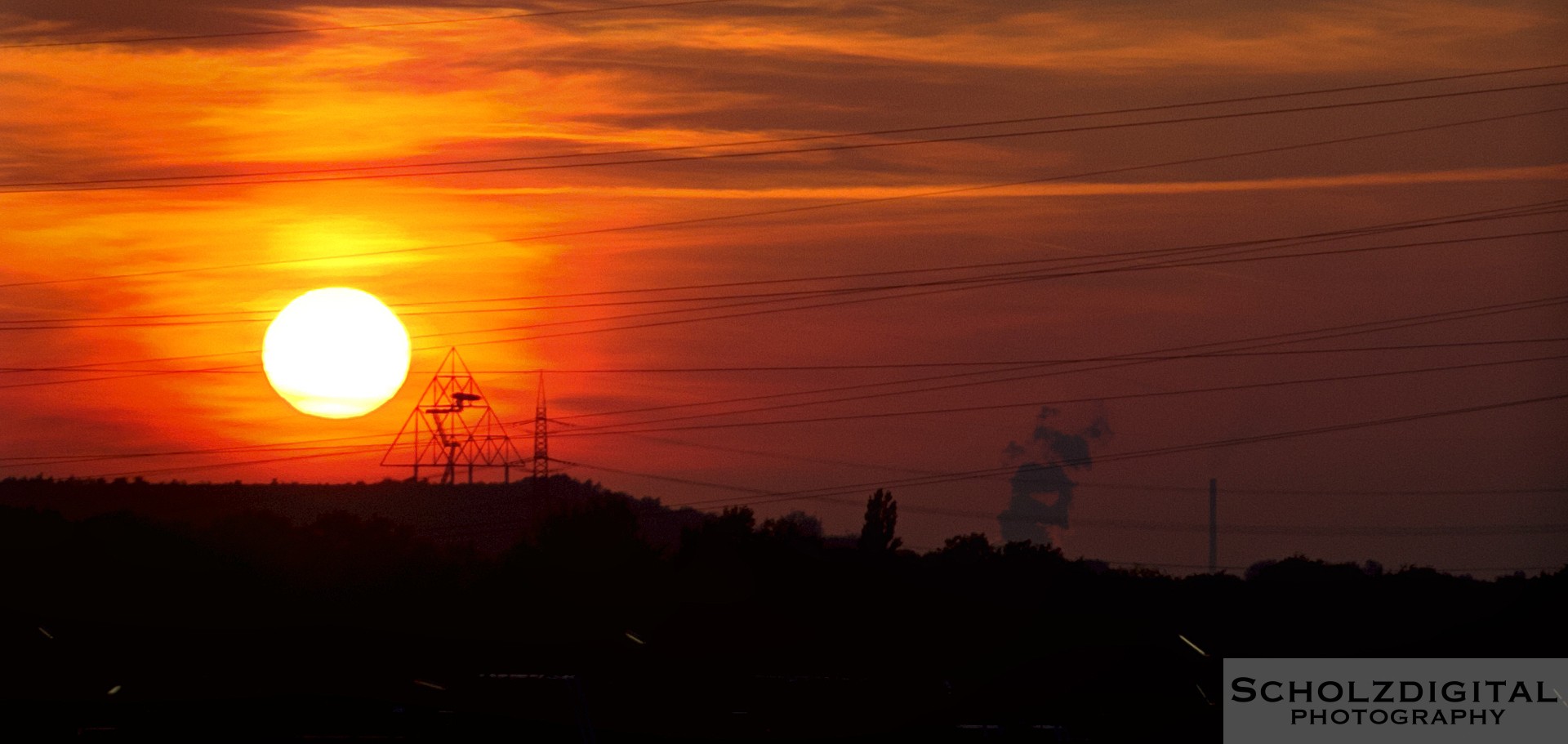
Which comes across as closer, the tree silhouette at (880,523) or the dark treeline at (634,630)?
the dark treeline at (634,630)

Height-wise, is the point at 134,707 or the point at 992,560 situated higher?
the point at 992,560

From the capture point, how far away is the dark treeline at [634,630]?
54.4 meters

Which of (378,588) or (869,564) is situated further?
(869,564)

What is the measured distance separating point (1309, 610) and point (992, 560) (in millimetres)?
26309

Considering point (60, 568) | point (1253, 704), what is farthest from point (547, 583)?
point (1253, 704)

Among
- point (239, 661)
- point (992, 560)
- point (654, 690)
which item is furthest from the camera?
point (992, 560)

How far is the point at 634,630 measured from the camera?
92.7 m

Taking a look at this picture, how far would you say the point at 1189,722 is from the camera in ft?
169

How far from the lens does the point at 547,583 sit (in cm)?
10019

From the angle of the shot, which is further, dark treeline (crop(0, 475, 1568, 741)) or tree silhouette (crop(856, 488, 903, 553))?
tree silhouette (crop(856, 488, 903, 553))

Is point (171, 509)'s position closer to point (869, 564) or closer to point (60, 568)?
point (60, 568)

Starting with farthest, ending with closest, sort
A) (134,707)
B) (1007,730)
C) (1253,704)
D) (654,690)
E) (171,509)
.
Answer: (171,509), (654,690), (134,707), (1007,730), (1253,704)

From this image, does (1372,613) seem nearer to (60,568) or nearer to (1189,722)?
(1189,722)

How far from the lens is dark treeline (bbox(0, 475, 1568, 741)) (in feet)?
179
